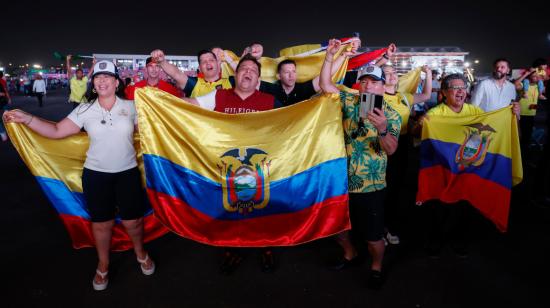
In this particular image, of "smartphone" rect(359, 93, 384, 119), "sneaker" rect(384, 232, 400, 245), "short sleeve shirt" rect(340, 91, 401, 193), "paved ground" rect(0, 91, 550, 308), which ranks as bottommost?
"paved ground" rect(0, 91, 550, 308)

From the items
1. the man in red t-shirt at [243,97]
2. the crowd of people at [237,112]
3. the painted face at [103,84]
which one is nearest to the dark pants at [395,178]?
the crowd of people at [237,112]

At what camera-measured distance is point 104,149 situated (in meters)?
2.90

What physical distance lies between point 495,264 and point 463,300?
886 millimetres

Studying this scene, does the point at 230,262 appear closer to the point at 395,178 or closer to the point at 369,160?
the point at 369,160

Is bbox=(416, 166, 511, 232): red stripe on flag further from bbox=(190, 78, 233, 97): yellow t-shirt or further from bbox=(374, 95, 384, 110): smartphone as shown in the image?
bbox=(190, 78, 233, 97): yellow t-shirt

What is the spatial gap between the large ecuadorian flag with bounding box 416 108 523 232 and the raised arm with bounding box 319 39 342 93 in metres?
1.29

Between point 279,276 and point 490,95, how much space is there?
4.15 metres

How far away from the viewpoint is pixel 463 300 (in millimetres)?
2896

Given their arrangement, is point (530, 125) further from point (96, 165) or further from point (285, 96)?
point (96, 165)

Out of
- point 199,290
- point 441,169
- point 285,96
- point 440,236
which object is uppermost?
point 285,96

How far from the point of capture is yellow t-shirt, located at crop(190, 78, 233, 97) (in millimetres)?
4078

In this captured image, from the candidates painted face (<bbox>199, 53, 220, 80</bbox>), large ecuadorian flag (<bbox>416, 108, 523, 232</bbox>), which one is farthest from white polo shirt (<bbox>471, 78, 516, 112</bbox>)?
painted face (<bbox>199, 53, 220, 80</bbox>)

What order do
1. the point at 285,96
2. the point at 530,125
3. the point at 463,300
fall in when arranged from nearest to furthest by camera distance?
the point at 463,300
the point at 285,96
the point at 530,125

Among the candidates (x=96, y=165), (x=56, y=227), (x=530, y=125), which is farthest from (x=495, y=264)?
(x=530, y=125)
